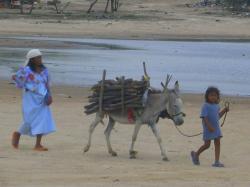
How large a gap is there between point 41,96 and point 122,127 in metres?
3.43

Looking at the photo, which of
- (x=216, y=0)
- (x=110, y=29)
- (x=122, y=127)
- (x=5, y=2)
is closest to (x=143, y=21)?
(x=110, y=29)

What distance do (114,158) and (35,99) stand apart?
1361mm

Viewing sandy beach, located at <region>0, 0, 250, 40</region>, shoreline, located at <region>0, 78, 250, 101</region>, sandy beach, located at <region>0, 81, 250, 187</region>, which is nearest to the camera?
sandy beach, located at <region>0, 81, 250, 187</region>

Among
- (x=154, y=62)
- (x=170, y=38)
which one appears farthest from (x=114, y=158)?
(x=170, y=38)

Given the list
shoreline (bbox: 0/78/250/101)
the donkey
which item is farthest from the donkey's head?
shoreline (bbox: 0/78/250/101)

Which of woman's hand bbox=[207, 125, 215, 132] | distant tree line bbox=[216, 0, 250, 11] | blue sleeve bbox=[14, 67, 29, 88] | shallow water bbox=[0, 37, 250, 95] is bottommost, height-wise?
distant tree line bbox=[216, 0, 250, 11]

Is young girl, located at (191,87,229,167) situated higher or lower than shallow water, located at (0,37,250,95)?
higher

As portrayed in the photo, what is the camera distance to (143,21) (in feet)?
170

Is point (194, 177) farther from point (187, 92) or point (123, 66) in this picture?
point (123, 66)

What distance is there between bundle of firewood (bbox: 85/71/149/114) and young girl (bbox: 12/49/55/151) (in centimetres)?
64

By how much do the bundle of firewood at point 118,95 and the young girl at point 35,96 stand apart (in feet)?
2.11

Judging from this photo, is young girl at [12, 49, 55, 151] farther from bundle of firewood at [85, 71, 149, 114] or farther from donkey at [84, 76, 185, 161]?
donkey at [84, 76, 185, 161]

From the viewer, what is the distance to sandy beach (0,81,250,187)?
9930mm

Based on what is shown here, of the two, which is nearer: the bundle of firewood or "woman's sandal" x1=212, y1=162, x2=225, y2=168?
"woman's sandal" x1=212, y1=162, x2=225, y2=168
